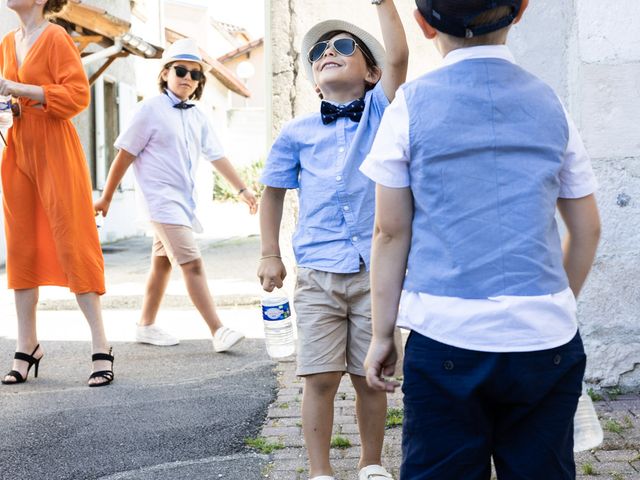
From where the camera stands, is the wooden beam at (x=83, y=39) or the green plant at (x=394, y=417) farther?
the wooden beam at (x=83, y=39)

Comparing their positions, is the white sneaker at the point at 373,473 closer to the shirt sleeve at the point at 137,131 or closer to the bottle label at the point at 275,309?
the bottle label at the point at 275,309

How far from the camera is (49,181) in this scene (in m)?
5.34

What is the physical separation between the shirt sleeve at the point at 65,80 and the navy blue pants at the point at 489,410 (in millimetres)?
3529

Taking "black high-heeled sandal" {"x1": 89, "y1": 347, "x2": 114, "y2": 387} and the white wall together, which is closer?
the white wall

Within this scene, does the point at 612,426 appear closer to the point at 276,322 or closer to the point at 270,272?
the point at 276,322

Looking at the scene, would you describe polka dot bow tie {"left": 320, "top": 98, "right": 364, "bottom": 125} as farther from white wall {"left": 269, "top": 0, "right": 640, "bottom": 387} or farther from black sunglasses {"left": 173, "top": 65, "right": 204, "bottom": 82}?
black sunglasses {"left": 173, "top": 65, "right": 204, "bottom": 82}

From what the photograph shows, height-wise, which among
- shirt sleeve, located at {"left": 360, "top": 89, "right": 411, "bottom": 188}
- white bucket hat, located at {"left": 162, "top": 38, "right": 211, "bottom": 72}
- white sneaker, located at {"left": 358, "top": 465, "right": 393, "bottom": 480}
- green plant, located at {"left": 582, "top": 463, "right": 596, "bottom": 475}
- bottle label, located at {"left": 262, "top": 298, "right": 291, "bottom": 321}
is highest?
white bucket hat, located at {"left": 162, "top": 38, "right": 211, "bottom": 72}

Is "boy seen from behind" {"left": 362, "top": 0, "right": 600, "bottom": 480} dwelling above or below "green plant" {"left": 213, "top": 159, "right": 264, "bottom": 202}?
above

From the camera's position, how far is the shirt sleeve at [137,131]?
628 cm

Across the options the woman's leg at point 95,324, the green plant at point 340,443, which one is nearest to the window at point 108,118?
the woman's leg at point 95,324

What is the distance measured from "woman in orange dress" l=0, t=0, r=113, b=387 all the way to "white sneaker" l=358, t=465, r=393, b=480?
230 cm

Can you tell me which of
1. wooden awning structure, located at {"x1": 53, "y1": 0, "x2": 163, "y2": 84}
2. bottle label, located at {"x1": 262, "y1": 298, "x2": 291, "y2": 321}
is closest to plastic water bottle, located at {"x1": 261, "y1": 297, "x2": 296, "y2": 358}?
bottle label, located at {"x1": 262, "y1": 298, "x2": 291, "y2": 321}

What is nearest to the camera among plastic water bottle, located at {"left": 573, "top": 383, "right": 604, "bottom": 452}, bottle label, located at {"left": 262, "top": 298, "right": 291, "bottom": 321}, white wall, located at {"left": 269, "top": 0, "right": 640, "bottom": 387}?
plastic water bottle, located at {"left": 573, "top": 383, "right": 604, "bottom": 452}

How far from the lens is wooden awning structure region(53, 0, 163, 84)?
543 inches
